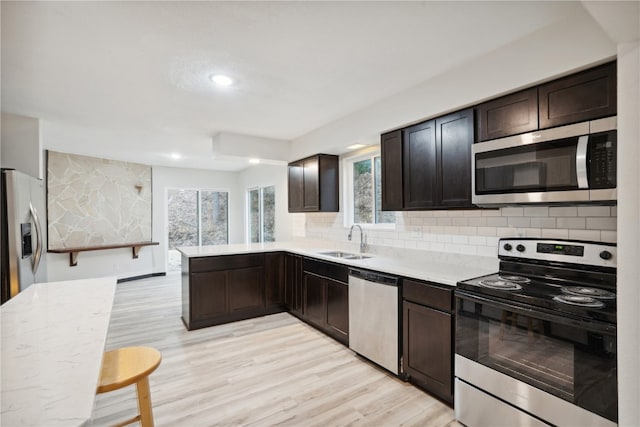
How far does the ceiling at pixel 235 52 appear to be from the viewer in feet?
5.58

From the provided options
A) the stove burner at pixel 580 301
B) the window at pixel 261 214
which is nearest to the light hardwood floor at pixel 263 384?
the stove burner at pixel 580 301

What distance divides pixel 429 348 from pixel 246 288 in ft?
7.97

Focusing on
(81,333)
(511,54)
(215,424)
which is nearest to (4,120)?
(81,333)

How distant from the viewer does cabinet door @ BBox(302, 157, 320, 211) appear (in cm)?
411

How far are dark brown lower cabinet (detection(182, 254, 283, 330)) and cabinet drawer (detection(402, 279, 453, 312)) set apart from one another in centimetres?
218

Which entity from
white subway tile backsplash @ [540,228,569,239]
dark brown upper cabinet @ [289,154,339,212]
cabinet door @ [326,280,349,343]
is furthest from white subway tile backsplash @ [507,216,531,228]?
dark brown upper cabinet @ [289,154,339,212]

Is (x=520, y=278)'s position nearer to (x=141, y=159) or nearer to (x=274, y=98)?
(x=274, y=98)

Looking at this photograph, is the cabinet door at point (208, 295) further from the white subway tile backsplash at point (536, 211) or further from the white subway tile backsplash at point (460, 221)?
the white subway tile backsplash at point (536, 211)

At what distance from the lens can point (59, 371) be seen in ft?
3.04

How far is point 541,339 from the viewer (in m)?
1.63

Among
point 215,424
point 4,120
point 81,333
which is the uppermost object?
→ point 4,120

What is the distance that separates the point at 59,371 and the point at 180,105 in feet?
9.11

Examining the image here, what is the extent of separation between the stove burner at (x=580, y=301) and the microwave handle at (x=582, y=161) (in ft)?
1.97

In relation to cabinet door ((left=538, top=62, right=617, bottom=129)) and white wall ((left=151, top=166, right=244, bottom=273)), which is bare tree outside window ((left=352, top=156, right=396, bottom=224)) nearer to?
cabinet door ((left=538, top=62, right=617, bottom=129))
